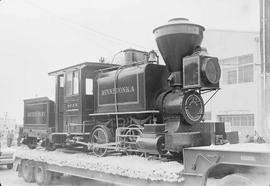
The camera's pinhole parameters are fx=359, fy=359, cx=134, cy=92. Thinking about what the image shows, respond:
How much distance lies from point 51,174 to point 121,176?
11.7ft

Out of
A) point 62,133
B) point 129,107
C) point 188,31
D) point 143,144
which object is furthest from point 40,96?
point 188,31

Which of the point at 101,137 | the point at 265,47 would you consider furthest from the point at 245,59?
the point at 265,47

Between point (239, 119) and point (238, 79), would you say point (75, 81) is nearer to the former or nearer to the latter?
point (238, 79)

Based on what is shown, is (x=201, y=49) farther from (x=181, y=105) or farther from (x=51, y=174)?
(x=51, y=174)

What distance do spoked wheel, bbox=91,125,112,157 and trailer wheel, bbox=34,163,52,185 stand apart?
6.24 feet

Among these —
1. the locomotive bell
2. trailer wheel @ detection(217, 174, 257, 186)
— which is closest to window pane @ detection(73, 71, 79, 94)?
the locomotive bell

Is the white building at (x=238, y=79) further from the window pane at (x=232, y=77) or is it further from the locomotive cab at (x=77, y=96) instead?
the locomotive cab at (x=77, y=96)

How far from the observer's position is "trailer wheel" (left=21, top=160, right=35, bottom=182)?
10.4 meters

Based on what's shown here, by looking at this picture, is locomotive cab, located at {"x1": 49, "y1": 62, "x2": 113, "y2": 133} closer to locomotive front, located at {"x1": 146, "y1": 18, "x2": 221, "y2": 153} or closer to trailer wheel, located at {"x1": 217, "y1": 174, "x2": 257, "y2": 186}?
locomotive front, located at {"x1": 146, "y1": 18, "x2": 221, "y2": 153}

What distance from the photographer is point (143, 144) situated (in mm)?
6777

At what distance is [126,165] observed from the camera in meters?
6.54

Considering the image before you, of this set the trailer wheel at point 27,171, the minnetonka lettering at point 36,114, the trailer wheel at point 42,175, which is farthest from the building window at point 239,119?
the trailer wheel at point 27,171

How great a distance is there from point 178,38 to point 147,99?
1391mm

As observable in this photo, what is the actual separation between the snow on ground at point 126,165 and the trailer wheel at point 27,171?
1097 millimetres
